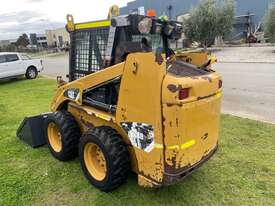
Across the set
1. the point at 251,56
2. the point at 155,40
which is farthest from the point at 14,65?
the point at 251,56

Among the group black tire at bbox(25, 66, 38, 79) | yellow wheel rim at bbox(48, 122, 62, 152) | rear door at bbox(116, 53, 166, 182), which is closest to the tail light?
rear door at bbox(116, 53, 166, 182)

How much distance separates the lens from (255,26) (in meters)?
43.9

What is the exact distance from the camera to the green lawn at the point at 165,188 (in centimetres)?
345

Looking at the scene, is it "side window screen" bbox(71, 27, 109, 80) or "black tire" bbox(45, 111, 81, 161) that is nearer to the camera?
"side window screen" bbox(71, 27, 109, 80)

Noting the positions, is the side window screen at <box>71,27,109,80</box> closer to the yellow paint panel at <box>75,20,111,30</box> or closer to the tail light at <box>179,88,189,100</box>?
the yellow paint panel at <box>75,20,111,30</box>

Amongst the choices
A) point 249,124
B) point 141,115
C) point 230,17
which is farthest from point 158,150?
point 230,17

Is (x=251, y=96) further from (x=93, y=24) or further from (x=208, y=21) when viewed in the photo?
(x=208, y=21)

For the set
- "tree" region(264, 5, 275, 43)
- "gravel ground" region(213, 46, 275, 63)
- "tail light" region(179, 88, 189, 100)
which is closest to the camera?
"tail light" region(179, 88, 189, 100)

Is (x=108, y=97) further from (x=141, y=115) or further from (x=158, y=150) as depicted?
(x=158, y=150)

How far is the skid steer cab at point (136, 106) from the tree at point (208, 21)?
26284 millimetres

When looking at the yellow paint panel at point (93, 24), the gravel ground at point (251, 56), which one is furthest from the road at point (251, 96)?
the gravel ground at point (251, 56)

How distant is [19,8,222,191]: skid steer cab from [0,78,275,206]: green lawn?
0.25 meters

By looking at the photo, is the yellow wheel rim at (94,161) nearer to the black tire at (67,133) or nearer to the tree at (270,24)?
the black tire at (67,133)

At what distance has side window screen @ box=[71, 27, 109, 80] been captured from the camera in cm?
385
